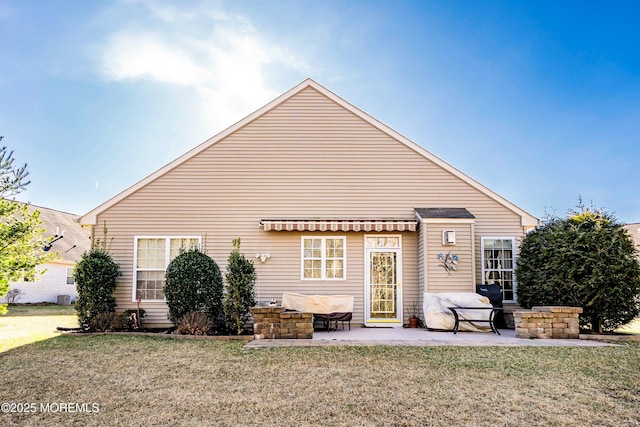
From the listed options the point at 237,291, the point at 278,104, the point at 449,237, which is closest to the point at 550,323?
the point at 449,237

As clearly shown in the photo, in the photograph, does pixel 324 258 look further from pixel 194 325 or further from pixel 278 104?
pixel 278 104

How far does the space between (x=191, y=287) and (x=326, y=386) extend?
264 inches

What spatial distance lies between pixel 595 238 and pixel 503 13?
8.99 m

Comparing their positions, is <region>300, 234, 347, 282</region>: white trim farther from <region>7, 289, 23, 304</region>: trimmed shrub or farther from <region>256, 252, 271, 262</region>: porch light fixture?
<region>7, 289, 23, 304</region>: trimmed shrub

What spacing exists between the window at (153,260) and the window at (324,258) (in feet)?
11.0

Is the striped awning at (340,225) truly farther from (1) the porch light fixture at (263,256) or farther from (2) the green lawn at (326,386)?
(2) the green lawn at (326,386)

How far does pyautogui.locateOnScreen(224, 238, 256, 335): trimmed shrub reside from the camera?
11.8 metres

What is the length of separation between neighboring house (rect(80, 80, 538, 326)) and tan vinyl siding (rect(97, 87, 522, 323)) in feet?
0.10

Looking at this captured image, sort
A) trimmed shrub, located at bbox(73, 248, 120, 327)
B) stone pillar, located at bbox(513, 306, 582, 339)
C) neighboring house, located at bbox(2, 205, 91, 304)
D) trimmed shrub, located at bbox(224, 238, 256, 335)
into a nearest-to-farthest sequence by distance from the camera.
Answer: stone pillar, located at bbox(513, 306, 582, 339) < trimmed shrub, located at bbox(224, 238, 256, 335) < trimmed shrub, located at bbox(73, 248, 120, 327) < neighboring house, located at bbox(2, 205, 91, 304)

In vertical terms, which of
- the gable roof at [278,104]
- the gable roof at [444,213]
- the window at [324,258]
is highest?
the gable roof at [278,104]

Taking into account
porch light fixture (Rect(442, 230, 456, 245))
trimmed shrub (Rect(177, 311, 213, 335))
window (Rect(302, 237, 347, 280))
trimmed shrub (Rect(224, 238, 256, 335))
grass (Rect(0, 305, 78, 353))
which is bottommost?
grass (Rect(0, 305, 78, 353))

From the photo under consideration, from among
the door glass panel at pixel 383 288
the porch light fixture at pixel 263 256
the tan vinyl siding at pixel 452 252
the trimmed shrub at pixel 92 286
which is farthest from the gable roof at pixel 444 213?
the trimmed shrub at pixel 92 286

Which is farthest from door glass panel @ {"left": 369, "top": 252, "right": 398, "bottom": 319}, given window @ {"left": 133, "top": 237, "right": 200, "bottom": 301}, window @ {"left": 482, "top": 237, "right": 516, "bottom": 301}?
window @ {"left": 133, "top": 237, "right": 200, "bottom": 301}

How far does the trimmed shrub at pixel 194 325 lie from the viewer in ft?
38.7
